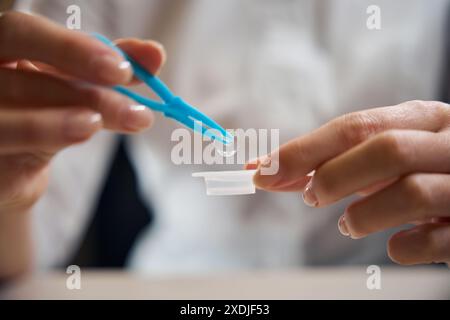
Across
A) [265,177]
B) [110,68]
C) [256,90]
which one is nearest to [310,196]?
[265,177]

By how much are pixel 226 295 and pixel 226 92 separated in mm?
270

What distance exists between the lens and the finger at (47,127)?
0.25m

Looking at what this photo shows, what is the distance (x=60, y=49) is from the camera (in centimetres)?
25

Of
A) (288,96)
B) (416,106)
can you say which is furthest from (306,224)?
(416,106)

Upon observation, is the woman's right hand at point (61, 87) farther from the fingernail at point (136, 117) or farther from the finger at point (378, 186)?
the finger at point (378, 186)

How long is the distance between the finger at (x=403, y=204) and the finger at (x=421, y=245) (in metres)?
0.01

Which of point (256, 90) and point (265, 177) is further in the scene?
point (256, 90)

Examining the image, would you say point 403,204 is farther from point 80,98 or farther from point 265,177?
point 80,98

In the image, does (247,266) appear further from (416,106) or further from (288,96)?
(416,106)

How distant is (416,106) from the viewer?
316 mm

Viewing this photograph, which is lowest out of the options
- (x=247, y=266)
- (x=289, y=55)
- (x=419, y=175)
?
(x=247, y=266)

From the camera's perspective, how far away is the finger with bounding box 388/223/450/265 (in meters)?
0.29

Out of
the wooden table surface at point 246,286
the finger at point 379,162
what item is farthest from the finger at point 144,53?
the wooden table surface at point 246,286

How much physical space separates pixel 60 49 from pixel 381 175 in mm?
189
